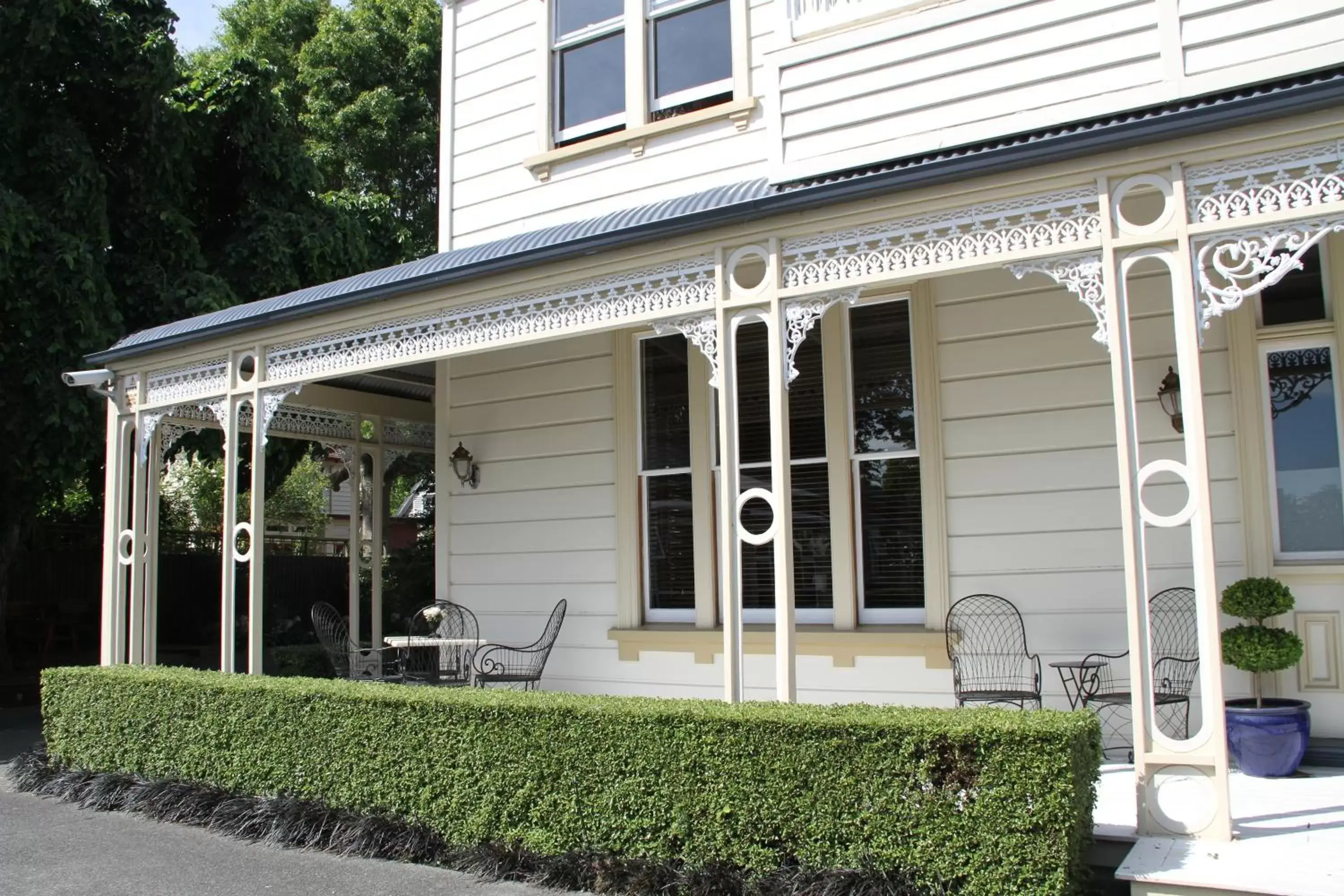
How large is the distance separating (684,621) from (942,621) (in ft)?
6.96

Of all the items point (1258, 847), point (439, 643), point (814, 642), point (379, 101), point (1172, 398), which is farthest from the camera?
point (379, 101)

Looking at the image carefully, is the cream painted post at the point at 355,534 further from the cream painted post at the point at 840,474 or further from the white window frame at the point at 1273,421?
the white window frame at the point at 1273,421

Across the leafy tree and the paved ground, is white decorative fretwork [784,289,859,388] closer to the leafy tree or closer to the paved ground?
the paved ground

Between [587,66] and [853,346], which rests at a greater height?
[587,66]

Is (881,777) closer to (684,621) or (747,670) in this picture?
(747,670)

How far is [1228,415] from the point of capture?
6.41 m

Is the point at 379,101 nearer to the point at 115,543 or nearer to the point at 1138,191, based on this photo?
the point at 115,543

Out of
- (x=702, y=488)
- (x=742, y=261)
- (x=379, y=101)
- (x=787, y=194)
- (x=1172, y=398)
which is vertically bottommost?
(x=702, y=488)

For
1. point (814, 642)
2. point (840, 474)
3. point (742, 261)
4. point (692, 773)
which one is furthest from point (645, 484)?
point (692, 773)

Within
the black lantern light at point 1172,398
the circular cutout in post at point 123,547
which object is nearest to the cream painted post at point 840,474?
the black lantern light at point 1172,398

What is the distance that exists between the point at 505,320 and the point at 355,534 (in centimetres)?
531

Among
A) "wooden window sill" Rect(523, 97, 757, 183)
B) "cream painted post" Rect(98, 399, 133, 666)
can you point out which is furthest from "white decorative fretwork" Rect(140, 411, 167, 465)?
"wooden window sill" Rect(523, 97, 757, 183)

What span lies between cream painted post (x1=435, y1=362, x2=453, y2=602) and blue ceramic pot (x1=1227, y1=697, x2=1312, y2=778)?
20.9 feet

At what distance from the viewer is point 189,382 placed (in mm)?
8898
